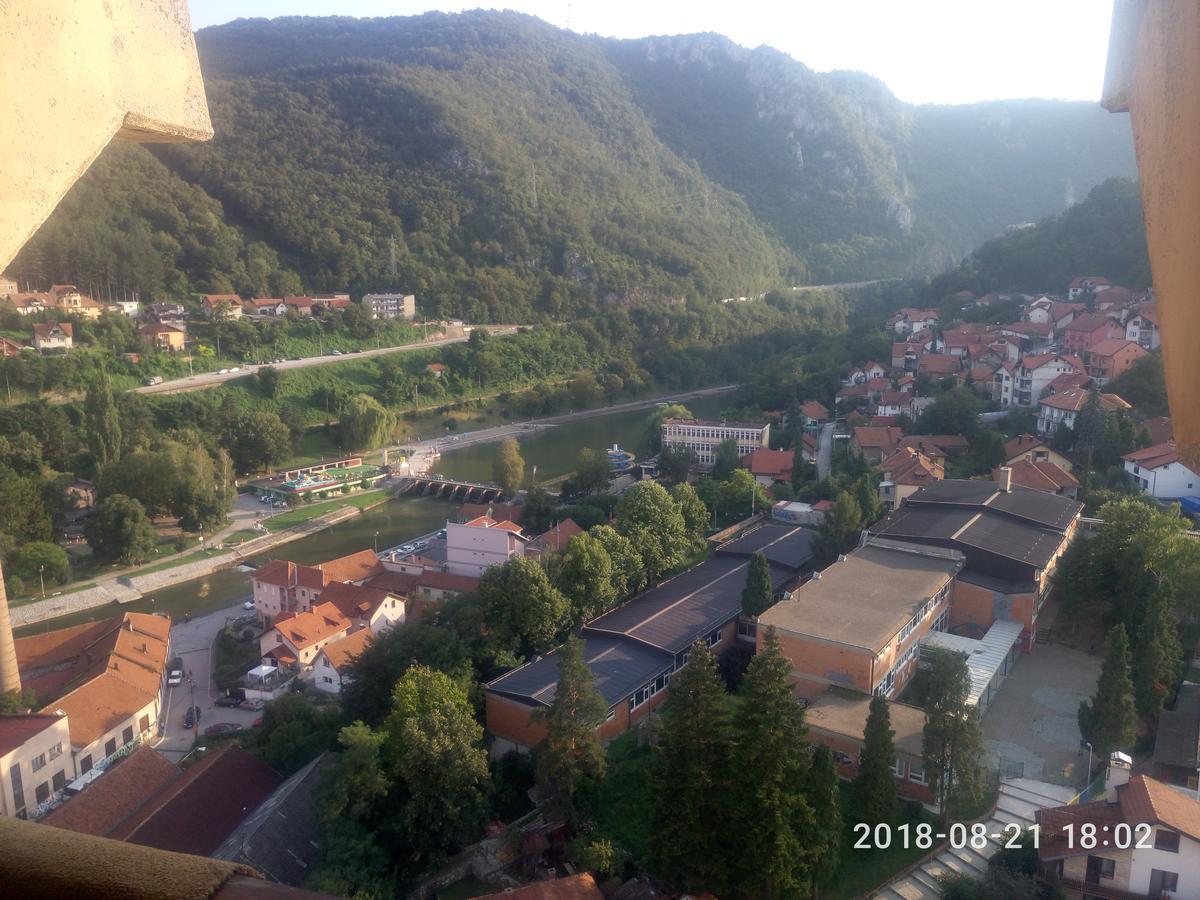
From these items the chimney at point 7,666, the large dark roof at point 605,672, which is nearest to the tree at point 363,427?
the chimney at point 7,666

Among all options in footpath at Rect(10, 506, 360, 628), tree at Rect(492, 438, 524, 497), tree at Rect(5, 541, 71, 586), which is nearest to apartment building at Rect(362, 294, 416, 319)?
tree at Rect(492, 438, 524, 497)

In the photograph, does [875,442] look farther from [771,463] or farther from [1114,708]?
[1114,708]

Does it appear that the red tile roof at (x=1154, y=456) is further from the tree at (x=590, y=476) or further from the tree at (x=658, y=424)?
the tree at (x=658, y=424)

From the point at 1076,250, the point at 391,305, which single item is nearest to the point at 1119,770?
the point at 1076,250

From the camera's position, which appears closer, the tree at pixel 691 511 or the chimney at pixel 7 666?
the chimney at pixel 7 666

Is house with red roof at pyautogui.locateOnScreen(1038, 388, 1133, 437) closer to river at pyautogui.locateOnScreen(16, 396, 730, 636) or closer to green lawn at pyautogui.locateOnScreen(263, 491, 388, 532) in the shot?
river at pyautogui.locateOnScreen(16, 396, 730, 636)

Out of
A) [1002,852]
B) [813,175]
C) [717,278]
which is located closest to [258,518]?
[1002,852]

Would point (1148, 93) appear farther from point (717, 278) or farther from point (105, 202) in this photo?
point (717, 278)
